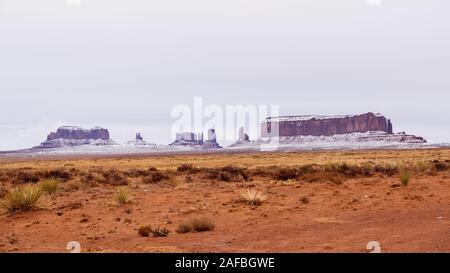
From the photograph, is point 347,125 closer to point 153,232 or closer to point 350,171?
point 350,171

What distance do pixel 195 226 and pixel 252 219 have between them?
6.93 ft

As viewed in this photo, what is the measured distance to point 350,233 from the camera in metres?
11.0

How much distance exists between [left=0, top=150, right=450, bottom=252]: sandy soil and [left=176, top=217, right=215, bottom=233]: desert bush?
0.71 feet

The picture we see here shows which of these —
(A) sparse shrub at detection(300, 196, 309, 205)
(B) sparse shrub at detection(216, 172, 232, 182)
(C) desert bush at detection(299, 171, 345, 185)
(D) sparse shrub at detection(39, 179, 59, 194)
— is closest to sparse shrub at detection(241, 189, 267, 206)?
(A) sparse shrub at detection(300, 196, 309, 205)

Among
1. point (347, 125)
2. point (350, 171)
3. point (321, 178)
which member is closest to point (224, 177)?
point (321, 178)

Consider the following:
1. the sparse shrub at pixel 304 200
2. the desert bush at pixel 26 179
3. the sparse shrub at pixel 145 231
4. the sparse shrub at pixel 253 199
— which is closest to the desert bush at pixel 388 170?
the sparse shrub at pixel 304 200

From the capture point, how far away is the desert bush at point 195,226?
470 inches

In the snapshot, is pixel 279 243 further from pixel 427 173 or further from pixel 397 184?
pixel 427 173

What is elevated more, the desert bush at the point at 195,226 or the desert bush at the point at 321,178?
the desert bush at the point at 321,178

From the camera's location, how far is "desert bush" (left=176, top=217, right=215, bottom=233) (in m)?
11.9

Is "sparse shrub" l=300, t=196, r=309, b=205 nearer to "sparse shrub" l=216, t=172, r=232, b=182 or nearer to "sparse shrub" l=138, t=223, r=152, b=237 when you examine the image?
"sparse shrub" l=138, t=223, r=152, b=237

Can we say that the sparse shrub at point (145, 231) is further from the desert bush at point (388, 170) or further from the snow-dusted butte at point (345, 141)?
the snow-dusted butte at point (345, 141)

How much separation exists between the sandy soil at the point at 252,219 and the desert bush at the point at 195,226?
0.71 ft

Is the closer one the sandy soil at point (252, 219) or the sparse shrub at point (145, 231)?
the sandy soil at point (252, 219)
